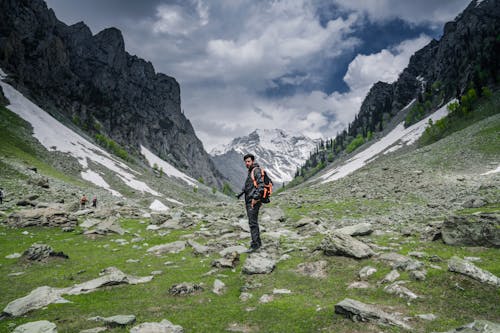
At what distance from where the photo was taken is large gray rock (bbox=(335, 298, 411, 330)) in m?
6.85

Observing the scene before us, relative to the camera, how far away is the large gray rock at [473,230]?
11.3m

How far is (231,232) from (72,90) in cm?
21959

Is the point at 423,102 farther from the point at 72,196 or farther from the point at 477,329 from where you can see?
the point at 477,329

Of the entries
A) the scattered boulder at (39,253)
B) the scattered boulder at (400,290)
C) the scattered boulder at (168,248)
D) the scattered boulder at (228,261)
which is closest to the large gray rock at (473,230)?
the scattered boulder at (400,290)

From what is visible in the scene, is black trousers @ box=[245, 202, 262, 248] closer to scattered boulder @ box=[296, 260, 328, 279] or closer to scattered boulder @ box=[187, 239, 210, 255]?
scattered boulder @ box=[187, 239, 210, 255]

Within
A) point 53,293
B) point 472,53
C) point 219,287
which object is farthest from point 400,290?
point 472,53

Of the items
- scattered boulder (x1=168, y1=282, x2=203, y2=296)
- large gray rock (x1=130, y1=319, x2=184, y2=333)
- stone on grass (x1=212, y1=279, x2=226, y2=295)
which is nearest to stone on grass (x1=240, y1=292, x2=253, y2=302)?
stone on grass (x1=212, y1=279, x2=226, y2=295)

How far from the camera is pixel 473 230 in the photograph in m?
12.0

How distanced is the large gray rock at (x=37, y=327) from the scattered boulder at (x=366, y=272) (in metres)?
9.25

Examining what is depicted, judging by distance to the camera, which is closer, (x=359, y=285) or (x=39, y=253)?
(x=359, y=285)

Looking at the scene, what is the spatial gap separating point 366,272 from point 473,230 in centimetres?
561

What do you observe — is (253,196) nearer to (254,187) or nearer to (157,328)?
(254,187)

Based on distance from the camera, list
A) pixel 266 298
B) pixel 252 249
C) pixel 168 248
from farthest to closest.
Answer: pixel 168 248, pixel 252 249, pixel 266 298

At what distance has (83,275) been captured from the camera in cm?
1262
